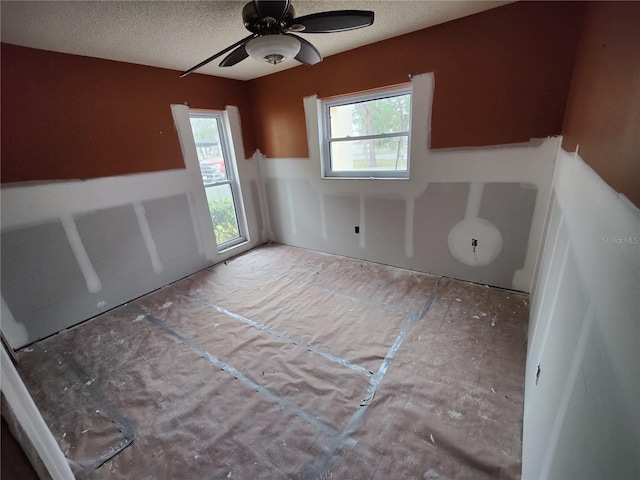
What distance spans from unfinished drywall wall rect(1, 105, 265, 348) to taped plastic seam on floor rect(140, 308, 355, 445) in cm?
79

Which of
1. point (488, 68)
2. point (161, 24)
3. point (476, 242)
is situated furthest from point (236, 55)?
point (476, 242)

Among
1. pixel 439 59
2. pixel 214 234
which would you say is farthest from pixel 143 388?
pixel 439 59

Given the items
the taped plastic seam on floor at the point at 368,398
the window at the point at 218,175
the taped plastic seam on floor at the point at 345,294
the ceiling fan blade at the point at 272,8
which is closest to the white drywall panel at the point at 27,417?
the taped plastic seam on floor at the point at 368,398

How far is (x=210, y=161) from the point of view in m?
3.78

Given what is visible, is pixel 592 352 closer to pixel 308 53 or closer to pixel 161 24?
pixel 308 53

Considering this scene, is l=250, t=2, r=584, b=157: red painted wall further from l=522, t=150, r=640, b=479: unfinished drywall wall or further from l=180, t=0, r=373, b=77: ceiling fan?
l=522, t=150, r=640, b=479: unfinished drywall wall

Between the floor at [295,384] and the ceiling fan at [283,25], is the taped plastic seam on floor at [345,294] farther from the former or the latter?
the ceiling fan at [283,25]

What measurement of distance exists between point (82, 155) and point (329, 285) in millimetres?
2762

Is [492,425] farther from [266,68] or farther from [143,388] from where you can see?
[266,68]

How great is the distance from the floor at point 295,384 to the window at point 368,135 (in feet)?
4.62

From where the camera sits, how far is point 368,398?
5.78 ft

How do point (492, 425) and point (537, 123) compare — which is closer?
point (492, 425)

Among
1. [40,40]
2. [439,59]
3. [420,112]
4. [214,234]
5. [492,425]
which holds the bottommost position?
[492,425]

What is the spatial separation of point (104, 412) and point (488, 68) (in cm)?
389
